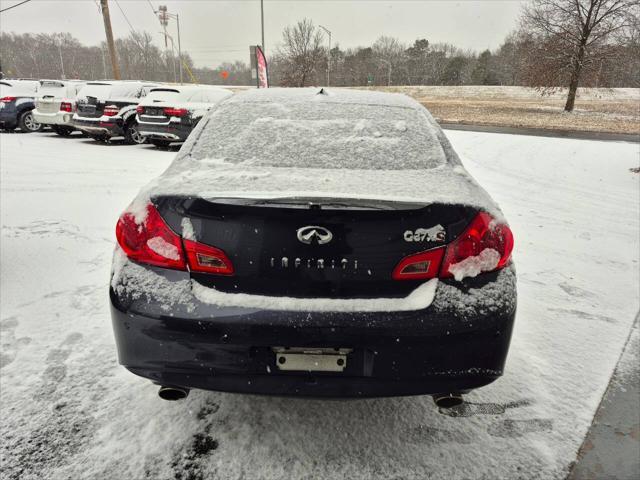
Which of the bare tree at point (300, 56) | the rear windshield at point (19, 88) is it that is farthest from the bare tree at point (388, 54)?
the rear windshield at point (19, 88)

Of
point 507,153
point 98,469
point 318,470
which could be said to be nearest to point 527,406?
point 318,470

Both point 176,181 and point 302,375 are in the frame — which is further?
point 176,181

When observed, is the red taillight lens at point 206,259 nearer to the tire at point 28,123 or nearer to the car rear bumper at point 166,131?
the car rear bumper at point 166,131

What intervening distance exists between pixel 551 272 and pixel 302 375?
11.5 feet

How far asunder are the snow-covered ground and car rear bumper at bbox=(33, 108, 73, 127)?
10.5m

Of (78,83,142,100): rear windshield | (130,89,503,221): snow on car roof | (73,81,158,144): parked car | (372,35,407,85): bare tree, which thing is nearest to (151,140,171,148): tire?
(73,81,158,144): parked car

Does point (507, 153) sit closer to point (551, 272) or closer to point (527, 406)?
point (551, 272)

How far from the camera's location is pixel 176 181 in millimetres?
2090

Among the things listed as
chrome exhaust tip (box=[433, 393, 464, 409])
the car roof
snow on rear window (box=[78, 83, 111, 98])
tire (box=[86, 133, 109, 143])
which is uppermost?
the car roof

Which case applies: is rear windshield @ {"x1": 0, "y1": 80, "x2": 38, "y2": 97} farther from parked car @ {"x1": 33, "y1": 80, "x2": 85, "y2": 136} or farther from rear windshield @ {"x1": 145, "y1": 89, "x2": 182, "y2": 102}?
rear windshield @ {"x1": 145, "y1": 89, "x2": 182, "y2": 102}

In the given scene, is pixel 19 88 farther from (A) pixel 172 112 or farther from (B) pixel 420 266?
(B) pixel 420 266

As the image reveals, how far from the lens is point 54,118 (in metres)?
14.5

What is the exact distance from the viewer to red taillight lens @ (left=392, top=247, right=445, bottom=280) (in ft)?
6.14

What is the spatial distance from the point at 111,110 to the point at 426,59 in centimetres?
8241
